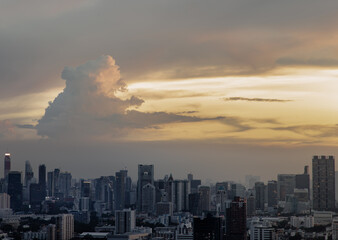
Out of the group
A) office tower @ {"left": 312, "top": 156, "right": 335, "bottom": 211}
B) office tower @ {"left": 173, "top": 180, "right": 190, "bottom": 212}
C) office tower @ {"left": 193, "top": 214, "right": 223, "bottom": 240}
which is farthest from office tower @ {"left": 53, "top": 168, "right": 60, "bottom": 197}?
office tower @ {"left": 193, "top": 214, "right": 223, "bottom": 240}

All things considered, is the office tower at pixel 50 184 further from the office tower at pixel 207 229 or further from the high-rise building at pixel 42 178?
the office tower at pixel 207 229

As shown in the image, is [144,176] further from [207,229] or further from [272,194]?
[207,229]

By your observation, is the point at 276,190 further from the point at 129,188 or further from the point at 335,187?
the point at 129,188

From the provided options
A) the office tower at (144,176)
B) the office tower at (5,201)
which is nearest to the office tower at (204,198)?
the office tower at (144,176)

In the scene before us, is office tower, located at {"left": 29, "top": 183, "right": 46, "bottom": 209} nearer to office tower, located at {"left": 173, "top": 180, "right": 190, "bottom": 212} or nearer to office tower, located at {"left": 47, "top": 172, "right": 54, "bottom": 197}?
office tower, located at {"left": 47, "top": 172, "right": 54, "bottom": 197}

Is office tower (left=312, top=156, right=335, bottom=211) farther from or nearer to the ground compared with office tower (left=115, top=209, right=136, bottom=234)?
farther from the ground

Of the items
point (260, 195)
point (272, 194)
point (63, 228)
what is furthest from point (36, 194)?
point (63, 228)
